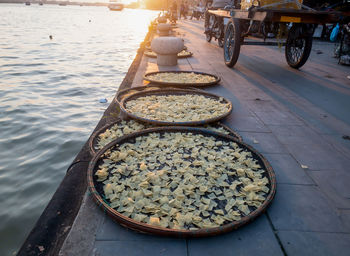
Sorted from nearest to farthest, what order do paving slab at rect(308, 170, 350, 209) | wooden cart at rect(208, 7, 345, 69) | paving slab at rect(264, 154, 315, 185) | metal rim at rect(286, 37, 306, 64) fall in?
paving slab at rect(308, 170, 350, 209), paving slab at rect(264, 154, 315, 185), wooden cart at rect(208, 7, 345, 69), metal rim at rect(286, 37, 306, 64)

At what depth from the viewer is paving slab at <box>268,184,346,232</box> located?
1989mm

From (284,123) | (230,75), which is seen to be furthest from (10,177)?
(230,75)

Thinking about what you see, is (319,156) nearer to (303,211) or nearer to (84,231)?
(303,211)

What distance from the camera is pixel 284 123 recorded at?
396 centimetres

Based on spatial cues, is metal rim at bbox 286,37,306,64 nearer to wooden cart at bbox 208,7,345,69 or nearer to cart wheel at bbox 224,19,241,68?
wooden cart at bbox 208,7,345,69

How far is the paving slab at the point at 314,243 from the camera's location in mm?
1766

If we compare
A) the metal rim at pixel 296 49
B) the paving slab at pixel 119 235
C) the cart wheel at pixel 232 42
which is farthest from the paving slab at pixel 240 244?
the metal rim at pixel 296 49

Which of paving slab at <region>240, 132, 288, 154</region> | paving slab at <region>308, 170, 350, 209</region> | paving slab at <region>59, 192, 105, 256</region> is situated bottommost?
paving slab at <region>59, 192, 105, 256</region>

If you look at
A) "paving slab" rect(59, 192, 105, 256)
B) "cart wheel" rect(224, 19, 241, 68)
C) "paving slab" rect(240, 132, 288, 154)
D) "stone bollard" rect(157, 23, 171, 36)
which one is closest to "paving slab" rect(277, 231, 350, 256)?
"paving slab" rect(240, 132, 288, 154)

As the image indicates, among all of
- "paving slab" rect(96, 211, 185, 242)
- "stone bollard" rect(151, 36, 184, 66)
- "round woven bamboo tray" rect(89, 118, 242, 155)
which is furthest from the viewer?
"stone bollard" rect(151, 36, 184, 66)

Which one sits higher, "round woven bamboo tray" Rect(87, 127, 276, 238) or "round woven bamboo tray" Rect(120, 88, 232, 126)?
"round woven bamboo tray" Rect(120, 88, 232, 126)

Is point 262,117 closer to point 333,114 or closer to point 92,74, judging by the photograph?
point 333,114

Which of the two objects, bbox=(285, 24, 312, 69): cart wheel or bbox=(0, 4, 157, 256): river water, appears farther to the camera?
bbox=(285, 24, 312, 69): cart wheel

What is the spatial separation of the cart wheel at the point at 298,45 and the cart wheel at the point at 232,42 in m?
1.73
